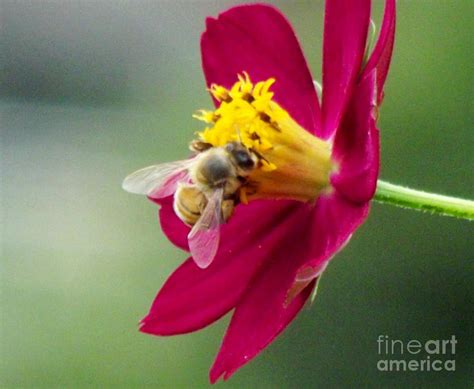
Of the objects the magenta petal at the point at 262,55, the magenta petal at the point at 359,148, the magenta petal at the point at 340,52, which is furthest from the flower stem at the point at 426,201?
the magenta petal at the point at 262,55

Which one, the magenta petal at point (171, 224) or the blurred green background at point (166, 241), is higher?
the blurred green background at point (166, 241)

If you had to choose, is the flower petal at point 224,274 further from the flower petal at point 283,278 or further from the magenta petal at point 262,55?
the magenta petal at point 262,55

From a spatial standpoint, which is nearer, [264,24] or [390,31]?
[390,31]

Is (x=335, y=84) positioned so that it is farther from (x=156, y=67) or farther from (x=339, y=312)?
(x=156, y=67)

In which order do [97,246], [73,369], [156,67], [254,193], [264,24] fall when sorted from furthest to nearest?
[156,67], [97,246], [73,369], [264,24], [254,193]

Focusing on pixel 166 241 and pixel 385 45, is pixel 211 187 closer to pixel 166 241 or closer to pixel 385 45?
pixel 385 45

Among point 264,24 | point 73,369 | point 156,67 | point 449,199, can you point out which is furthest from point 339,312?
point 449,199

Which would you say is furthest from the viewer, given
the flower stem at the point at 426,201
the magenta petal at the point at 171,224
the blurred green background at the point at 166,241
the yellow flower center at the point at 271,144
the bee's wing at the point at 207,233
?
the blurred green background at the point at 166,241
